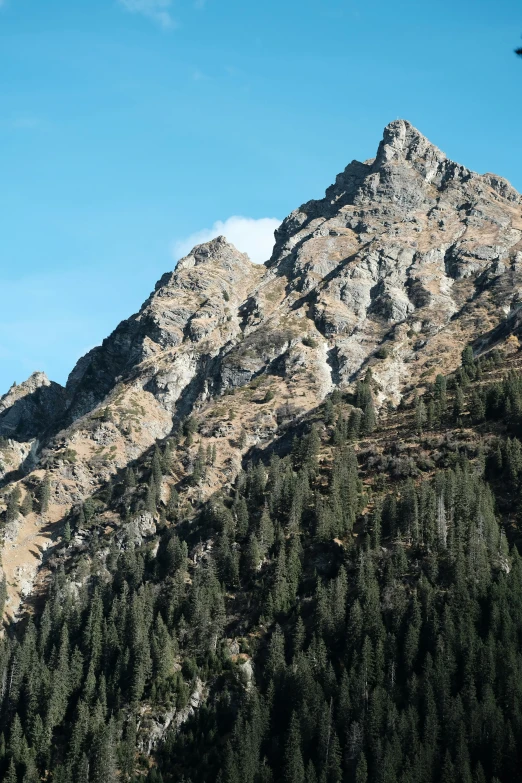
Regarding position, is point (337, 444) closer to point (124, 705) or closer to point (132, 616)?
point (132, 616)

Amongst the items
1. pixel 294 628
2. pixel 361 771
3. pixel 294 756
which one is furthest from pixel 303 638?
pixel 361 771

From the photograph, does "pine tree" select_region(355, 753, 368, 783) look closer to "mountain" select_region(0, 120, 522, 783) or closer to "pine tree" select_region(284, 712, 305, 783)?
"mountain" select_region(0, 120, 522, 783)

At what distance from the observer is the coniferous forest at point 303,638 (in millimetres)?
112375

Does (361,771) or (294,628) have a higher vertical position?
(294,628)

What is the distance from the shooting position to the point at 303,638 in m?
135

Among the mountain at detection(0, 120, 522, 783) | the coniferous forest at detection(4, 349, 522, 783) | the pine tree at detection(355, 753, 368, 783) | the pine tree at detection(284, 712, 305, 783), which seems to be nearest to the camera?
the pine tree at detection(355, 753, 368, 783)

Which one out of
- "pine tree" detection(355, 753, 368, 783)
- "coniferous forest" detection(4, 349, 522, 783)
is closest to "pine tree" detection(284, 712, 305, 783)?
"coniferous forest" detection(4, 349, 522, 783)

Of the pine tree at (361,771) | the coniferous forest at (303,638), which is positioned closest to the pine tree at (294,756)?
the coniferous forest at (303,638)

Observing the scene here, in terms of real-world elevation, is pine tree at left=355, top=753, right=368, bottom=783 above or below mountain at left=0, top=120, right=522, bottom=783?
below

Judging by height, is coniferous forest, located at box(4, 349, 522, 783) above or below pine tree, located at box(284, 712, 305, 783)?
above

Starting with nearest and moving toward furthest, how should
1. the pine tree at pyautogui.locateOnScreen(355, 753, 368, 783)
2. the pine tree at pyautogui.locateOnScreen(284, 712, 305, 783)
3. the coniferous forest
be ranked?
the pine tree at pyautogui.locateOnScreen(355, 753, 368, 783), the pine tree at pyautogui.locateOnScreen(284, 712, 305, 783), the coniferous forest

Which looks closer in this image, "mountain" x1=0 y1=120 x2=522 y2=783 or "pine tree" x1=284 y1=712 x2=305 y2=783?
"pine tree" x1=284 y1=712 x2=305 y2=783

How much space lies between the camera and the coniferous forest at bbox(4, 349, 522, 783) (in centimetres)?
11238

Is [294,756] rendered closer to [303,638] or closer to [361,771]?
[361,771]
